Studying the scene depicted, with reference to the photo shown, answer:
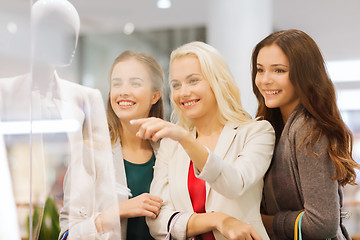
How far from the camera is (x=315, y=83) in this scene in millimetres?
1291

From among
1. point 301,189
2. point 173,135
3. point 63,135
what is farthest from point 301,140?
point 63,135

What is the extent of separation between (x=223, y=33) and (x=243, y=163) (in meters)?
0.46

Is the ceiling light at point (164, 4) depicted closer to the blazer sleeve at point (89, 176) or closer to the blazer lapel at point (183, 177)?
the blazer sleeve at point (89, 176)

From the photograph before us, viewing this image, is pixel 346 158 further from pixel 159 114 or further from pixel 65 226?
pixel 65 226

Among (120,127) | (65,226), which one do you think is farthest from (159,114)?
(65,226)

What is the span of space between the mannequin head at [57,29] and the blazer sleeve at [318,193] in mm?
854

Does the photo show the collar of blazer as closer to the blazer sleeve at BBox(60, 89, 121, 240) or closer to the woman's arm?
the woman's arm

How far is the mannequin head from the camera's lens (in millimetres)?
1491

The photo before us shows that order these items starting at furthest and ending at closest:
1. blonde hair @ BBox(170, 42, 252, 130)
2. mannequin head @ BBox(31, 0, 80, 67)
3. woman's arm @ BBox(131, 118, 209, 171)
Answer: mannequin head @ BBox(31, 0, 80, 67)
blonde hair @ BBox(170, 42, 252, 130)
woman's arm @ BBox(131, 118, 209, 171)

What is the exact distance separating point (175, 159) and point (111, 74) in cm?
36

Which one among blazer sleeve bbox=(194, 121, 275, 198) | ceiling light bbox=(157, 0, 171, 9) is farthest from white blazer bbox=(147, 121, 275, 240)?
ceiling light bbox=(157, 0, 171, 9)

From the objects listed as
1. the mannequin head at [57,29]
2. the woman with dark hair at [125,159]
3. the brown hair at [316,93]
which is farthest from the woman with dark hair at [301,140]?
the mannequin head at [57,29]

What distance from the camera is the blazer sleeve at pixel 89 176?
54.7 inches

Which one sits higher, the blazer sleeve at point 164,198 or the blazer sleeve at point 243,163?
the blazer sleeve at point 243,163
